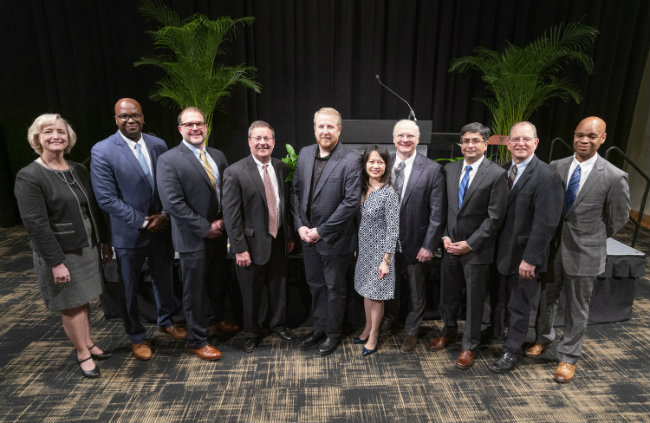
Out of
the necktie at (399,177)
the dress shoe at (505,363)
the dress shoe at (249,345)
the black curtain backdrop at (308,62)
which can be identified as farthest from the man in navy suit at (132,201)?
the black curtain backdrop at (308,62)

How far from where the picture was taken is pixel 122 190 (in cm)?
252

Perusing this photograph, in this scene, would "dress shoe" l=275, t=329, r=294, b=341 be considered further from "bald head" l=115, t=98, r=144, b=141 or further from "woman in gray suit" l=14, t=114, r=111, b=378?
"bald head" l=115, t=98, r=144, b=141

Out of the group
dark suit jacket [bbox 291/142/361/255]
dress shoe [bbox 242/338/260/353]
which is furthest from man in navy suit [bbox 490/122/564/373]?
dress shoe [bbox 242/338/260/353]

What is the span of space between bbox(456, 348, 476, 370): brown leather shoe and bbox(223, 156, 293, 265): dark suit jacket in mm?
1450

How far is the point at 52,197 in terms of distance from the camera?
2211mm

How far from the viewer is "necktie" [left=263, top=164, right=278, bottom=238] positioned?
102 inches

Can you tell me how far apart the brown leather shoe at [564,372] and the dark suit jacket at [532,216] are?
Answer: 2.13 ft

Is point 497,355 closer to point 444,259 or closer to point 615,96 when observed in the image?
point 444,259

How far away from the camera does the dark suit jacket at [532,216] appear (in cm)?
227

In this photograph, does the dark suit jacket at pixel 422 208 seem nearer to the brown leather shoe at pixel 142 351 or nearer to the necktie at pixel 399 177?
the necktie at pixel 399 177

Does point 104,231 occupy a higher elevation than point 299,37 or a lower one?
lower

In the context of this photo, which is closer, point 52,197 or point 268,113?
point 52,197

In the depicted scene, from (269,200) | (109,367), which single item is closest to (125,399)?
(109,367)

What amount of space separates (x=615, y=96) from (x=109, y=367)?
7.51 m
